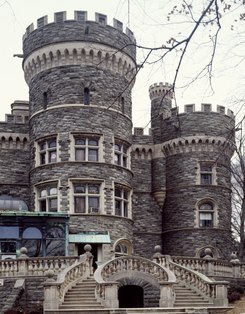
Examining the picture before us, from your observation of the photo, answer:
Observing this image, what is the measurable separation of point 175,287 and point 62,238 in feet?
26.1

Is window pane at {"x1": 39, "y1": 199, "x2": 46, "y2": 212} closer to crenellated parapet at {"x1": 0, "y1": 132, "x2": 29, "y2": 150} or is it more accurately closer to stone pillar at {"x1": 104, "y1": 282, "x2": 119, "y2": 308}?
crenellated parapet at {"x1": 0, "y1": 132, "x2": 29, "y2": 150}

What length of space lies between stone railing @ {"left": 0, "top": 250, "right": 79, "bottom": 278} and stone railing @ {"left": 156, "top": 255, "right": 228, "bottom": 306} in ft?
14.2

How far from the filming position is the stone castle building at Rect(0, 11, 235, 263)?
3209 cm

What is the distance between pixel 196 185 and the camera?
37.7m

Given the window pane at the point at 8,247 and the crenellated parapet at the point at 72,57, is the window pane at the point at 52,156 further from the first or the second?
the window pane at the point at 8,247

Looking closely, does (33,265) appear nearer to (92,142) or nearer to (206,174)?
(92,142)

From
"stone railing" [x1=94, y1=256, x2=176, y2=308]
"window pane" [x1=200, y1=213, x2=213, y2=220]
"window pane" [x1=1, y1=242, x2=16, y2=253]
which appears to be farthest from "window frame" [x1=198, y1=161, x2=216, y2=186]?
"stone railing" [x1=94, y1=256, x2=176, y2=308]

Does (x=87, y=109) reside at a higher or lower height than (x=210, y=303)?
higher

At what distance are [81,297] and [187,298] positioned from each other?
14.1ft

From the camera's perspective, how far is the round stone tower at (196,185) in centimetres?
3716

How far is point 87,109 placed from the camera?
33.3 metres

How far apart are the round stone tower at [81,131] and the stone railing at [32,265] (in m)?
4.76

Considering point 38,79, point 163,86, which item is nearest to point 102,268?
point 38,79

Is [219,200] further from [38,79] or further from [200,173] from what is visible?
[38,79]
